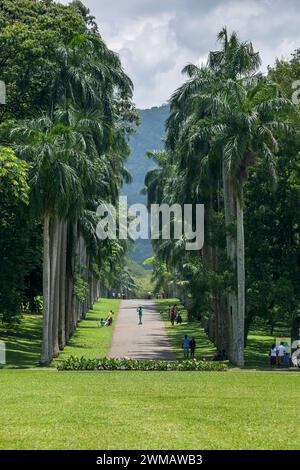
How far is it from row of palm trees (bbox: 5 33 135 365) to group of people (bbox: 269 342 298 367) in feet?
33.4

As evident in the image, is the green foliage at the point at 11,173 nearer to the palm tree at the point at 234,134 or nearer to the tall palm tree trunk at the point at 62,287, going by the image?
the tall palm tree trunk at the point at 62,287

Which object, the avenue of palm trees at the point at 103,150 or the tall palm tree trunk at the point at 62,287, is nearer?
the avenue of palm trees at the point at 103,150

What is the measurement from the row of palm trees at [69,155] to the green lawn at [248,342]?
7.49 m

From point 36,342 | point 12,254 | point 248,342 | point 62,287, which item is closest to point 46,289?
point 12,254

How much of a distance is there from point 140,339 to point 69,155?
697 inches

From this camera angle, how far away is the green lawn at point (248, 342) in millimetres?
41062

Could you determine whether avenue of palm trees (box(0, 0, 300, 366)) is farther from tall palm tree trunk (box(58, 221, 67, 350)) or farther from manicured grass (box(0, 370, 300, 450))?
manicured grass (box(0, 370, 300, 450))

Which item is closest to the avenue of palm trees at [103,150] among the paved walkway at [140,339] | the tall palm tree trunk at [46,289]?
the tall palm tree trunk at [46,289]

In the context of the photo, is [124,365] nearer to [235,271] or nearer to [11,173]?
[235,271]

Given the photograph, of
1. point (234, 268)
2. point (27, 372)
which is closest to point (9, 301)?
point (27, 372)

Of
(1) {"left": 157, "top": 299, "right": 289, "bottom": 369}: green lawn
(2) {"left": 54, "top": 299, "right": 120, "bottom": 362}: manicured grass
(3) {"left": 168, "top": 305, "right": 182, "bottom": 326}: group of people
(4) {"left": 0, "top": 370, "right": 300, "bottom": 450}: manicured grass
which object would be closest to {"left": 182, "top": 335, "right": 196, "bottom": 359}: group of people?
(1) {"left": 157, "top": 299, "right": 289, "bottom": 369}: green lawn
